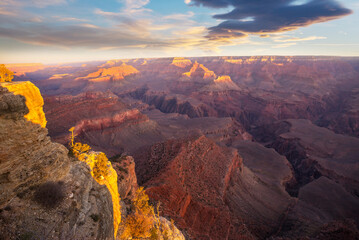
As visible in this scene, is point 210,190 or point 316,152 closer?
point 210,190

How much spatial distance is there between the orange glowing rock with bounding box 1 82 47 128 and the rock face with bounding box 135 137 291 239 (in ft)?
64.6

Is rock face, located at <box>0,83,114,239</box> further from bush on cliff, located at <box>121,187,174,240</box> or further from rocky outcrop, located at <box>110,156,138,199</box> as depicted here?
rocky outcrop, located at <box>110,156,138,199</box>

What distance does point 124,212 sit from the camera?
63.0 ft

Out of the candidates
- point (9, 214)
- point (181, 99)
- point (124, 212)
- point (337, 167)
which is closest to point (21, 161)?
point (9, 214)

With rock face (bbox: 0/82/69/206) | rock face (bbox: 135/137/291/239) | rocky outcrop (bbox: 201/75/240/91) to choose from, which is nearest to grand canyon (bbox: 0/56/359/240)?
rock face (bbox: 0/82/69/206)

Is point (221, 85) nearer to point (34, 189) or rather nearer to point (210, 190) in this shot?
point (210, 190)

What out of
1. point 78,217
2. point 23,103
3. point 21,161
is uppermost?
point 23,103

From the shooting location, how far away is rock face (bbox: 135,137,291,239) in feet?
97.0

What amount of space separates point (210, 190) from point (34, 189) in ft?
100

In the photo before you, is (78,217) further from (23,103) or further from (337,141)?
(337,141)

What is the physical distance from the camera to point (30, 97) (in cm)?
1283

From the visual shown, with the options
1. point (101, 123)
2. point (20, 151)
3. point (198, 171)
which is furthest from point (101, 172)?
point (101, 123)

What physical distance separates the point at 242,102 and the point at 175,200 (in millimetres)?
146985

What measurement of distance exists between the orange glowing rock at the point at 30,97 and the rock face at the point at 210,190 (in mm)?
19696
